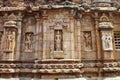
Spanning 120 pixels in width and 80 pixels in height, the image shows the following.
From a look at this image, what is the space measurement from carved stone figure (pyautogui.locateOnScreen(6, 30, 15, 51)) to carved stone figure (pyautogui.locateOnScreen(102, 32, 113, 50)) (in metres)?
6.37

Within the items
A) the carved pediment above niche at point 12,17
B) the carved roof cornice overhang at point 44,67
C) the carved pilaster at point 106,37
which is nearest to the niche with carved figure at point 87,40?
the carved pilaster at point 106,37

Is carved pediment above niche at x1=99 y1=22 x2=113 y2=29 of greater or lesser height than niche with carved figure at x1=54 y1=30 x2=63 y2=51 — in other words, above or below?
above

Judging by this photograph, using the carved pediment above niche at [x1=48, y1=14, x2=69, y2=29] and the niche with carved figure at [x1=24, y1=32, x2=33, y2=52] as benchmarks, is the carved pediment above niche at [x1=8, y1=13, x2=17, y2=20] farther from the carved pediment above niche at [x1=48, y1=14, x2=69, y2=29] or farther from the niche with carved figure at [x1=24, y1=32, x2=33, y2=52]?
the carved pediment above niche at [x1=48, y1=14, x2=69, y2=29]

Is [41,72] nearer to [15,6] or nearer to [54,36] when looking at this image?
[54,36]

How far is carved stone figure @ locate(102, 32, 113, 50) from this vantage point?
→ 530 inches

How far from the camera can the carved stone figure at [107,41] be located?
1347 cm

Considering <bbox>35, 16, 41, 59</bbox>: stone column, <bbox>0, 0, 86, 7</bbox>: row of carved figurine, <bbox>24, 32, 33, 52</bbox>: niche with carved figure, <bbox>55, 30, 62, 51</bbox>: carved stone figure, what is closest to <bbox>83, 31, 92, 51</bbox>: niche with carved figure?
<bbox>55, 30, 62, 51</bbox>: carved stone figure

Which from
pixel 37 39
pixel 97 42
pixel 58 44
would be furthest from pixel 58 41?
pixel 97 42

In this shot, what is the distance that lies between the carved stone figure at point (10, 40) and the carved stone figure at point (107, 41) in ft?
20.9

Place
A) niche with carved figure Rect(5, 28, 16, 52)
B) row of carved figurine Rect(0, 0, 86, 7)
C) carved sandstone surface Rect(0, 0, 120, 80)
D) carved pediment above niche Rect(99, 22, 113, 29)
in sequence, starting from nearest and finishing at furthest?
carved sandstone surface Rect(0, 0, 120, 80), niche with carved figure Rect(5, 28, 16, 52), carved pediment above niche Rect(99, 22, 113, 29), row of carved figurine Rect(0, 0, 86, 7)

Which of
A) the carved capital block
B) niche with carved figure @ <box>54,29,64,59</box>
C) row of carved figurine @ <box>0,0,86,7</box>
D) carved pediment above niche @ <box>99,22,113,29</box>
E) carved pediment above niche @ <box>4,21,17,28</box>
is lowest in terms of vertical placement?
the carved capital block

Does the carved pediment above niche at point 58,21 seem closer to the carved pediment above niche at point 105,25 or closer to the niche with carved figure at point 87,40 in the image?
the niche with carved figure at point 87,40

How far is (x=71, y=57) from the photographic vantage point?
13.2 meters

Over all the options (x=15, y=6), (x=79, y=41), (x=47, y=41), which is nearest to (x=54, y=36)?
(x=47, y=41)
